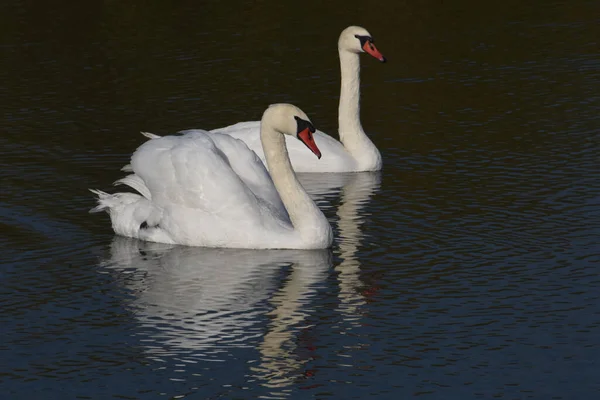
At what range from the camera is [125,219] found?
1293cm

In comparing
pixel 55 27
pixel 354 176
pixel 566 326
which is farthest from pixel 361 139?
pixel 55 27

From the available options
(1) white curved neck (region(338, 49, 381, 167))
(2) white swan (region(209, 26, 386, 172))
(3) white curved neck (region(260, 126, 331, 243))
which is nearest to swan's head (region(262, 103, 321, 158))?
(3) white curved neck (region(260, 126, 331, 243))

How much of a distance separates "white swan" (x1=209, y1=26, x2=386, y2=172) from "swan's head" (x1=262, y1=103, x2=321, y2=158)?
323 cm

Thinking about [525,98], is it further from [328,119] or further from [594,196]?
[594,196]

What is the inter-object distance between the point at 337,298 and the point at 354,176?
474 cm

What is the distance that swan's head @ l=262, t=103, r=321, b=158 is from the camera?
39.7 ft

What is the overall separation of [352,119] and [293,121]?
402 centimetres

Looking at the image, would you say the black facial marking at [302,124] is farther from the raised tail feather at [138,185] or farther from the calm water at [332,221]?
the raised tail feather at [138,185]

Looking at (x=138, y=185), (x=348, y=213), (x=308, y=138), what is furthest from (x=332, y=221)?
(x=138, y=185)

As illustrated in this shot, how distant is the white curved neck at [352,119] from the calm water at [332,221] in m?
0.29

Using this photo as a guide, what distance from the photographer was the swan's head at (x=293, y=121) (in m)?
12.1

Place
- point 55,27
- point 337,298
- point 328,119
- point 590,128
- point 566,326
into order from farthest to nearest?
point 55,27
point 328,119
point 590,128
point 337,298
point 566,326

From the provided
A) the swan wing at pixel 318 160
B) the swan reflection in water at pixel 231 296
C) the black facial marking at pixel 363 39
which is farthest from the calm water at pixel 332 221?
the black facial marking at pixel 363 39

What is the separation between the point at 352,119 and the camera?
52.7 feet
